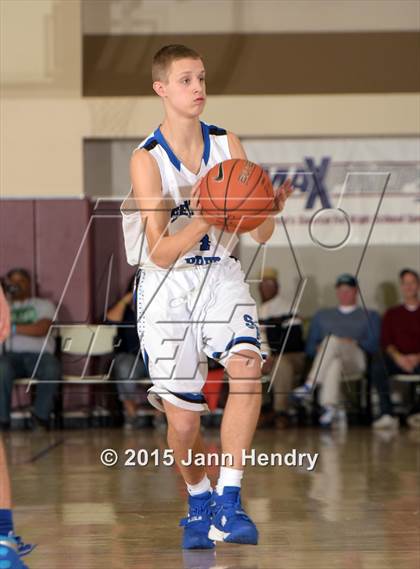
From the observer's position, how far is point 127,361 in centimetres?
948

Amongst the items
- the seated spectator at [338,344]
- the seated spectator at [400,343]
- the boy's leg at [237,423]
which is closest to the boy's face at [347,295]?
the seated spectator at [338,344]

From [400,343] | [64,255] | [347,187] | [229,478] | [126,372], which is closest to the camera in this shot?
[229,478]

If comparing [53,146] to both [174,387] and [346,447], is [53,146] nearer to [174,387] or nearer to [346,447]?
[346,447]

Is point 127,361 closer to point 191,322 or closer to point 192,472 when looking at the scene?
point 192,472

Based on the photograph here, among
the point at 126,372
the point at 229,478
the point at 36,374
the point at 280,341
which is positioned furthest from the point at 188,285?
the point at 280,341

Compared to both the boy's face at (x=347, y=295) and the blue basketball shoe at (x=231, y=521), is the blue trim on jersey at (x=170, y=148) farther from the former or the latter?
the boy's face at (x=347, y=295)

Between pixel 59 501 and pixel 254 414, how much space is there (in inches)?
84.1

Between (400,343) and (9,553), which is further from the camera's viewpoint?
(400,343)

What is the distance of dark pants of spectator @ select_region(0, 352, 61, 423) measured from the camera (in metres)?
8.88

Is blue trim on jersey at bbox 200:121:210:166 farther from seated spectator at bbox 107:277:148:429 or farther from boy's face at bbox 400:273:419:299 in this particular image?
boy's face at bbox 400:273:419:299

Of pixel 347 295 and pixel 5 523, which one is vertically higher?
pixel 347 295

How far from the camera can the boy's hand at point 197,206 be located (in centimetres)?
378

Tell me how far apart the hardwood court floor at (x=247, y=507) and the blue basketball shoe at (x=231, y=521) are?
0.26 m

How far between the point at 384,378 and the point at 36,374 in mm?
2881
